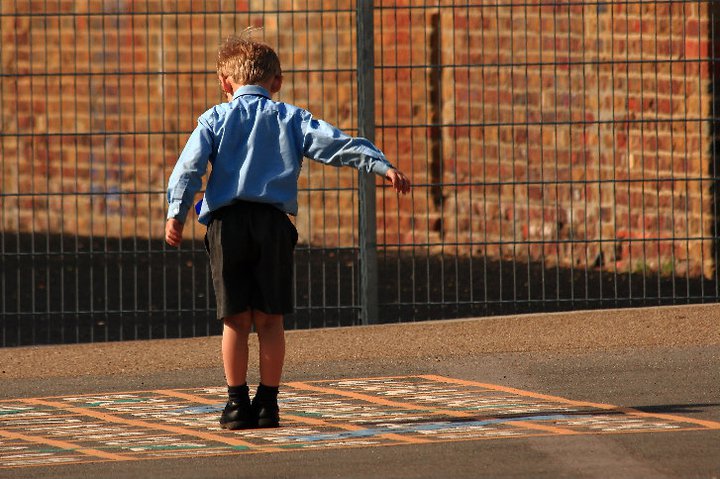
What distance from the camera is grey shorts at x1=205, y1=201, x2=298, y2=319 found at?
22.1 ft

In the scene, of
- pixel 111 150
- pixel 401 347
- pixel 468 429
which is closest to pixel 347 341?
pixel 401 347

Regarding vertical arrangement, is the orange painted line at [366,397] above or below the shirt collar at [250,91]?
below

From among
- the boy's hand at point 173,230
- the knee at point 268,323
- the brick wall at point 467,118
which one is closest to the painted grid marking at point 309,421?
the knee at point 268,323

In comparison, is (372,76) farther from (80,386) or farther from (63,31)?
(63,31)

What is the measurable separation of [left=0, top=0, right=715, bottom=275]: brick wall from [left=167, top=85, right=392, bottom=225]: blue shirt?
3.24 m

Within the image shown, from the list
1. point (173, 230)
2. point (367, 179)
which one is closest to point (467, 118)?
point (367, 179)

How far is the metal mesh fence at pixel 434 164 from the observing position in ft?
35.1

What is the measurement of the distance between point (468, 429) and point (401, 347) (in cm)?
246

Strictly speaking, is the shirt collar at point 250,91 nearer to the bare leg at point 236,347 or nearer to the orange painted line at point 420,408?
the bare leg at point 236,347

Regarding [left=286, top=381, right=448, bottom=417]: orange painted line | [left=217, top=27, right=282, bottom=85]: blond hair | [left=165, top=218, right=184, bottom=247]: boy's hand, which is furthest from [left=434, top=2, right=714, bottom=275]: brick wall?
[left=165, top=218, right=184, bottom=247]: boy's hand

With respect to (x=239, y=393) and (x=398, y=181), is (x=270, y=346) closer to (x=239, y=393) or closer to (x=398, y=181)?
(x=239, y=393)

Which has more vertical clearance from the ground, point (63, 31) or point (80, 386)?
point (63, 31)

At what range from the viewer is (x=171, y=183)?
6.76 m

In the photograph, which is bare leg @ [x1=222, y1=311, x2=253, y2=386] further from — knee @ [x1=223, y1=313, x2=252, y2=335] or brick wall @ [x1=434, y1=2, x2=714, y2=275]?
brick wall @ [x1=434, y1=2, x2=714, y2=275]
